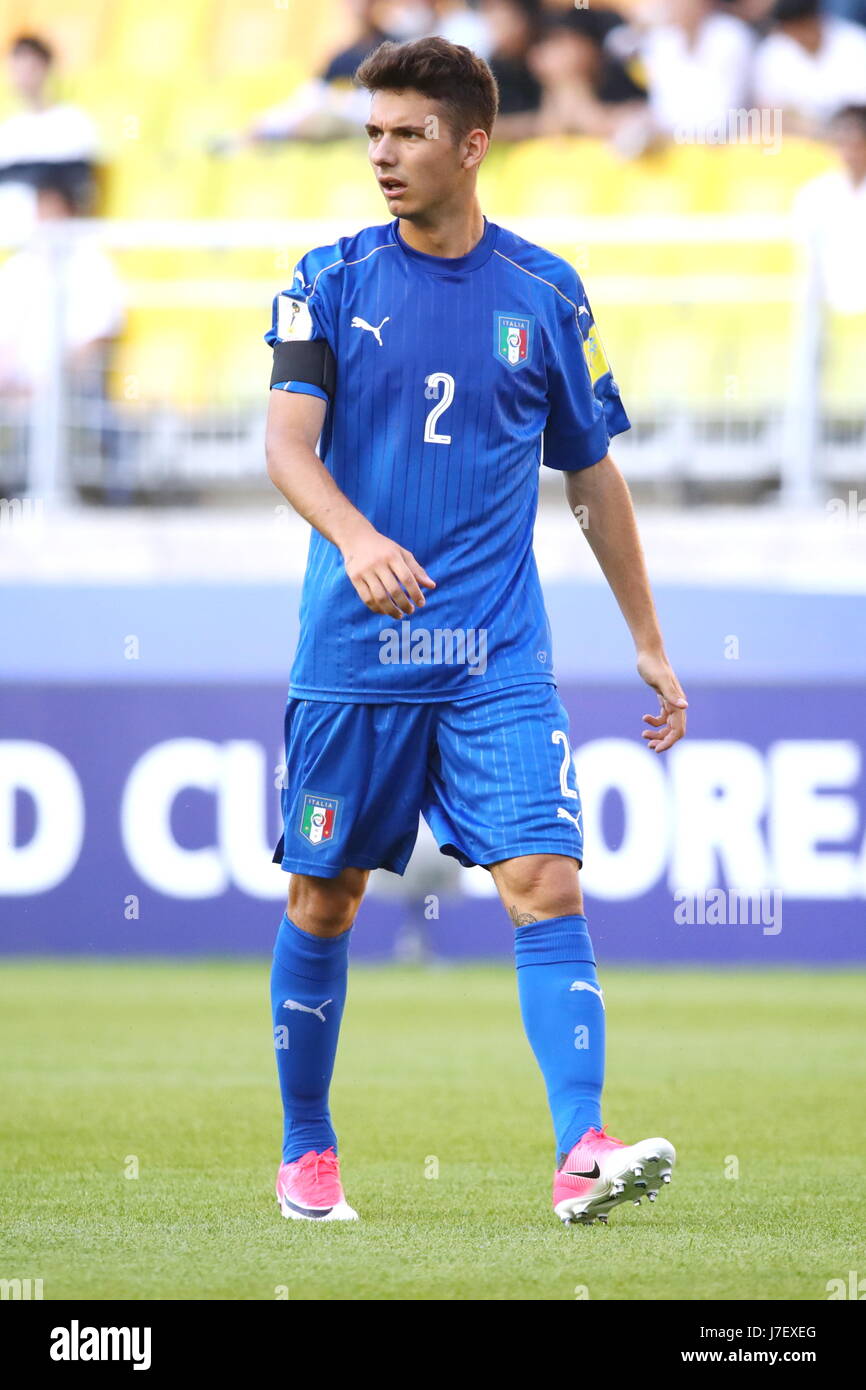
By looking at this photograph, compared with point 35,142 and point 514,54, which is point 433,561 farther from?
point 35,142

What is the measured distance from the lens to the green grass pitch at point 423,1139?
2932 mm

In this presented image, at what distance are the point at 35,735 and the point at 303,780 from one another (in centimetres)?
524

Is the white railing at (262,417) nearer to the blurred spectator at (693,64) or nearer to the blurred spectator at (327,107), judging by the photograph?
the blurred spectator at (693,64)

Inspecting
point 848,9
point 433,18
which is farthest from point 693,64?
point 433,18

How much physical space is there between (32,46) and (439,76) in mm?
9437

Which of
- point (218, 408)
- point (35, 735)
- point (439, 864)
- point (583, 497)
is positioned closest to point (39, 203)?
point (218, 408)

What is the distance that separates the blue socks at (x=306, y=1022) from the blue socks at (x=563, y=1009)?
37cm

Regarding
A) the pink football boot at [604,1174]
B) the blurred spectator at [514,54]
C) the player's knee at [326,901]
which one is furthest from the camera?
the blurred spectator at [514,54]

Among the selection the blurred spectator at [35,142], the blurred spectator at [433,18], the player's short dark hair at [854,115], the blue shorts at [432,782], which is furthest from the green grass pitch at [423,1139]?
the blurred spectator at [433,18]

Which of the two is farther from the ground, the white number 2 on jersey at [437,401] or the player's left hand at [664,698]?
the white number 2 on jersey at [437,401]

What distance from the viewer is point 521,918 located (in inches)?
134

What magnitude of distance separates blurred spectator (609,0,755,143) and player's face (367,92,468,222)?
8572 mm

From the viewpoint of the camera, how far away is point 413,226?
350cm
